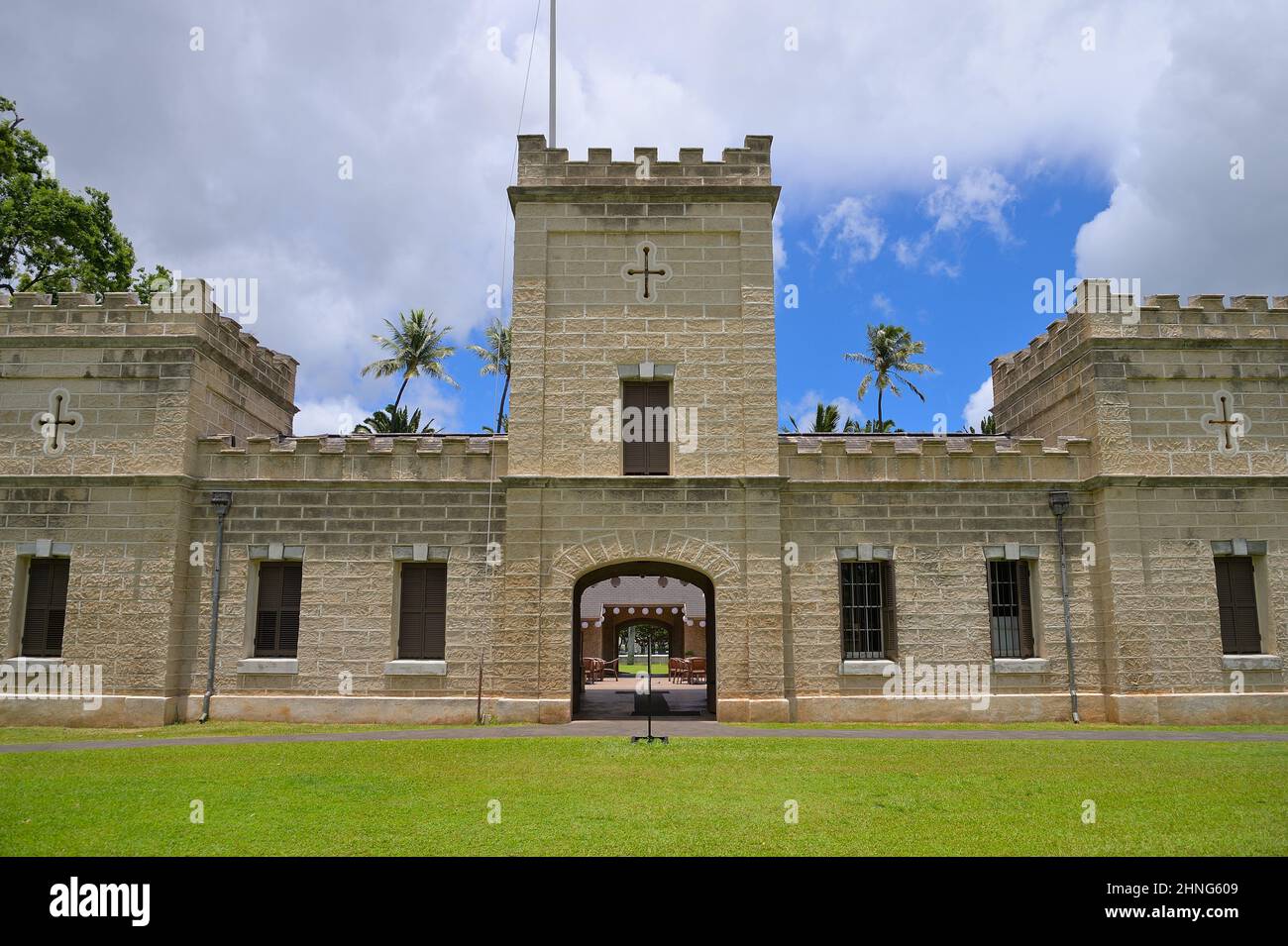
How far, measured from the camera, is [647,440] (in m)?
17.0

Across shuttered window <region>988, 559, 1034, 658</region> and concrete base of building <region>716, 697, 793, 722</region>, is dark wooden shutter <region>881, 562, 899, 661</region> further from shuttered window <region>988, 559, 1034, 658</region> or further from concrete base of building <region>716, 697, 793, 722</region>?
concrete base of building <region>716, 697, 793, 722</region>

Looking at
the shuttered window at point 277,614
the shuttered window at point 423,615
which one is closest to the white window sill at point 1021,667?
the shuttered window at point 423,615

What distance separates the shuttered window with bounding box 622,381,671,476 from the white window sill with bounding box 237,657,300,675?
7.24 m

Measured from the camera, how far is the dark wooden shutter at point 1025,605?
16938 mm

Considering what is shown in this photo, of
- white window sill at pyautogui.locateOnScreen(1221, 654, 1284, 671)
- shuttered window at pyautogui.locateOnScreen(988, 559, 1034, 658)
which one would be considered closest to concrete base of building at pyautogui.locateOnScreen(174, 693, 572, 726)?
shuttered window at pyautogui.locateOnScreen(988, 559, 1034, 658)

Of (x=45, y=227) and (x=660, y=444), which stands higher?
(x=45, y=227)

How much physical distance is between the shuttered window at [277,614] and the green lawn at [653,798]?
396cm

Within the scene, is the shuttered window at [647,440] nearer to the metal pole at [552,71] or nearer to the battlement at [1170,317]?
the metal pole at [552,71]

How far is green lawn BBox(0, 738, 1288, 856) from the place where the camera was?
7055mm

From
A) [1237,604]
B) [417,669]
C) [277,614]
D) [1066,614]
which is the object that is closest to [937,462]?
[1066,614]

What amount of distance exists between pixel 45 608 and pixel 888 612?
635 inches

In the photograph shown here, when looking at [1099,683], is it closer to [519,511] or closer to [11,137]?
[519,511]

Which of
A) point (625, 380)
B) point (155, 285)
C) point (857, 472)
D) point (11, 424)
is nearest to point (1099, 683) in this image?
point (857, 472)

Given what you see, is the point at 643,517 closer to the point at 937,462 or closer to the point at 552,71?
the point at 937,462
